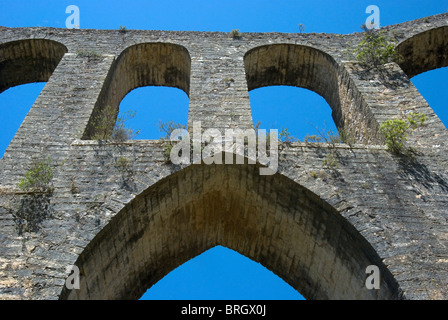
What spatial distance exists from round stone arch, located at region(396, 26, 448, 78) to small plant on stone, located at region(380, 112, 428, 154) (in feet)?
9.20

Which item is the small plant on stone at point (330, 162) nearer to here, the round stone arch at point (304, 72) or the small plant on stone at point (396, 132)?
the small plant on stone at point (396, 132)

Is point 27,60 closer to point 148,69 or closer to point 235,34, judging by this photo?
point 148,69

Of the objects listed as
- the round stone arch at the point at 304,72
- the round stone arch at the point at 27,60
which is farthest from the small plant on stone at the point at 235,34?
the round stone arch at the point at 27,60

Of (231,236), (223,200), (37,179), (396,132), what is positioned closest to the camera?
(37,179)

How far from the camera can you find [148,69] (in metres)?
10.3

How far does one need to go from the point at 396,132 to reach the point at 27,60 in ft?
24.2

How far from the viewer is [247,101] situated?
8117mm

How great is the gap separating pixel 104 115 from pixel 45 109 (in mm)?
917

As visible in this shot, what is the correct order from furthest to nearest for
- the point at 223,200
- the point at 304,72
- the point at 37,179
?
the point at 304,72 < the point at 223,200 < the point at 37,179

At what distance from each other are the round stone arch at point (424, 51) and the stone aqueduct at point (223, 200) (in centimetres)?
115

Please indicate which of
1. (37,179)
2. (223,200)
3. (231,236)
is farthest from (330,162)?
(37,179)

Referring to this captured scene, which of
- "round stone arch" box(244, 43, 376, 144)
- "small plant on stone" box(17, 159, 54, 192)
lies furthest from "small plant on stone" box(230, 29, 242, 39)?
"small plant on stone" box(17, 159, 54, 192)

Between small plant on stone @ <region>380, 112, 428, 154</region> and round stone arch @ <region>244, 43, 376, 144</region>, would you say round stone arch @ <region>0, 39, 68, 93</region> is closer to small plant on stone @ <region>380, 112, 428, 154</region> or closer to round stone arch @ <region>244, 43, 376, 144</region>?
round stone arch @ <region>244, 43, 376, 144</region>
